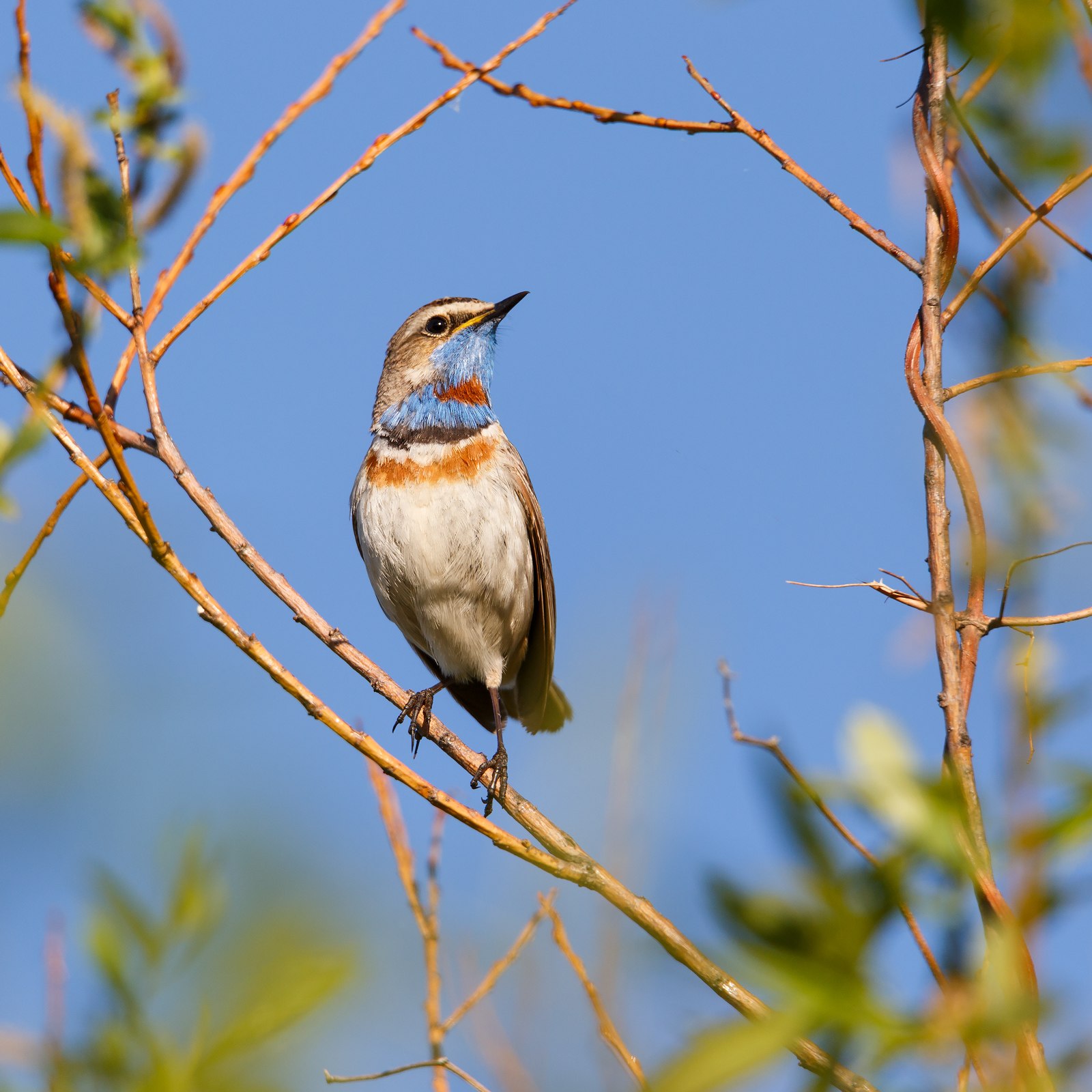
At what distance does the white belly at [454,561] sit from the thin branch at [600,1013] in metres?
2.92

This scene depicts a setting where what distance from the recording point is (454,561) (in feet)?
19.5

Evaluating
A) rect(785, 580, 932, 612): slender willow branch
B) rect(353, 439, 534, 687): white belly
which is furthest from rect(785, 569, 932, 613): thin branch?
rect(353, 439, 534, 687): white belly

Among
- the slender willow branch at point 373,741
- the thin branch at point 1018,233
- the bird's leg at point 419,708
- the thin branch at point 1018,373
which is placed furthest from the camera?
the bird's leg at point 419,708

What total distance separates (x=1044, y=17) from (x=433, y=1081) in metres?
2.56

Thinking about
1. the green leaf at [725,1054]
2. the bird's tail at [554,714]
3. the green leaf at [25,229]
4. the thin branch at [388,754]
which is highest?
the bird's tail at [554,714]

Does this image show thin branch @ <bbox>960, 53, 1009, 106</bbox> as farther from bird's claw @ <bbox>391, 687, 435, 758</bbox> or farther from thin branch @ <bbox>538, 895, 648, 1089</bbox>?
bird's claw @ <bbox>391, 687, 435, 758</bbox>

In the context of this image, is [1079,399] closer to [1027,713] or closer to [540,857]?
[1027,713]

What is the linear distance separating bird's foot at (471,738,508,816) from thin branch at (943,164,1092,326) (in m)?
1.97

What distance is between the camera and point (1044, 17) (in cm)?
112

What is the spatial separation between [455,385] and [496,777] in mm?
2386

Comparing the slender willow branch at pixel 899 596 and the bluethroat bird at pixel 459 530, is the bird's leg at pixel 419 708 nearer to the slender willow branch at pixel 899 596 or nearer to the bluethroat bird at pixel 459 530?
the bluethroat bird at pixel 459 530

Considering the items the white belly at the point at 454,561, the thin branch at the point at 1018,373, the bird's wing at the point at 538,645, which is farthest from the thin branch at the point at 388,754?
the bird's wing at the point at 538,645

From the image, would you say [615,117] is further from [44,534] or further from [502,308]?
[502,308]

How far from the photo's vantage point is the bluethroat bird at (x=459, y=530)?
5.91 metres
